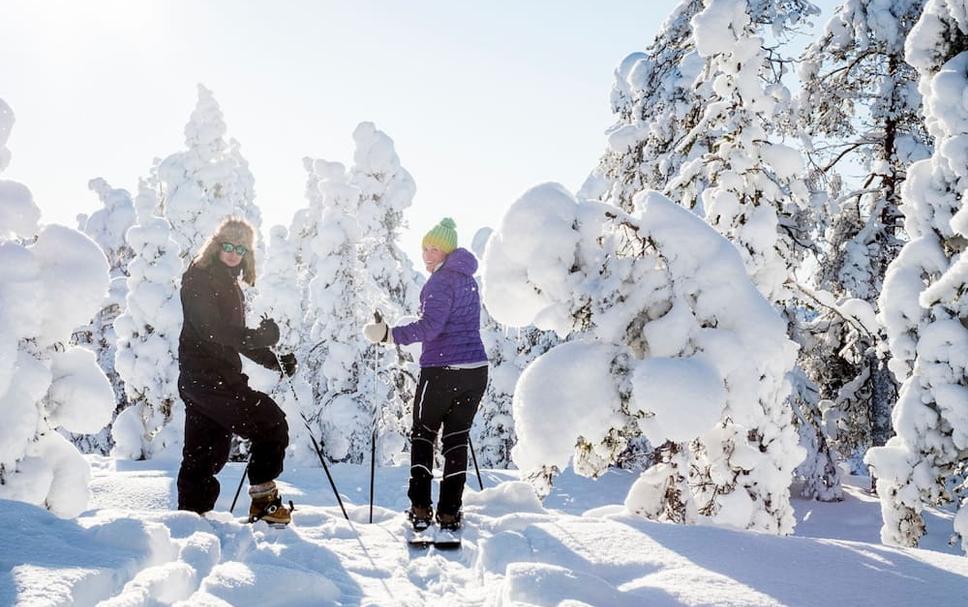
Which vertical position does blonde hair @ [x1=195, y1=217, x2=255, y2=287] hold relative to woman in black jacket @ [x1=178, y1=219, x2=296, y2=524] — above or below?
above

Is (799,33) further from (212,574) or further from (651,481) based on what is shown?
(212,574)

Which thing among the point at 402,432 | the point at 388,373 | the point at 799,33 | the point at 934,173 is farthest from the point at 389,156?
the point at 934,173

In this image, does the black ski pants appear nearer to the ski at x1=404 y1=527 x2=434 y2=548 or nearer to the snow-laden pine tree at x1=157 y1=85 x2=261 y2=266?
the ski at x1=404 y1=527 x2=434 y2=548

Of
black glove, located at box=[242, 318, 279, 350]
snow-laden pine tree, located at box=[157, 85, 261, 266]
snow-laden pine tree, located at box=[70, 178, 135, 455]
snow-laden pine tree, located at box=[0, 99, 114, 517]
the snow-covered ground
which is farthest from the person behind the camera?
snow-laden pine tree, located at box=[70, 178, 135, 455]

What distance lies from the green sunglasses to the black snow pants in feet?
5.71

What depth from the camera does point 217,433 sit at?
5.23 m

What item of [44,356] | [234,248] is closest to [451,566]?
[234,248]

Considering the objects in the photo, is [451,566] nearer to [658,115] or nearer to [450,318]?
[450,318]

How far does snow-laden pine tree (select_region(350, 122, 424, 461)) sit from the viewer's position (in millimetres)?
18623

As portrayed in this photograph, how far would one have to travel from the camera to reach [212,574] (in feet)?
10.7

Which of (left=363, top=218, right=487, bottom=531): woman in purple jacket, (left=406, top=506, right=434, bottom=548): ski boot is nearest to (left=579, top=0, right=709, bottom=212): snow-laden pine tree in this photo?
(left=363, top=218, right=487, bottom=531): woman in purple jacket

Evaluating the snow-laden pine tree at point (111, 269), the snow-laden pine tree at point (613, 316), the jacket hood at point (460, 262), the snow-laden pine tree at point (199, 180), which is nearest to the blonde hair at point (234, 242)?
the jacket hood at point (460, 262)

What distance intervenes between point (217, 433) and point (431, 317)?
192 centimetres

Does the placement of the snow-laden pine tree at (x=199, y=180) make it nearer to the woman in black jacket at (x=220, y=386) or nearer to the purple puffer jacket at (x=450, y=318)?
the woman in black jacket at (x=220, y=386)
